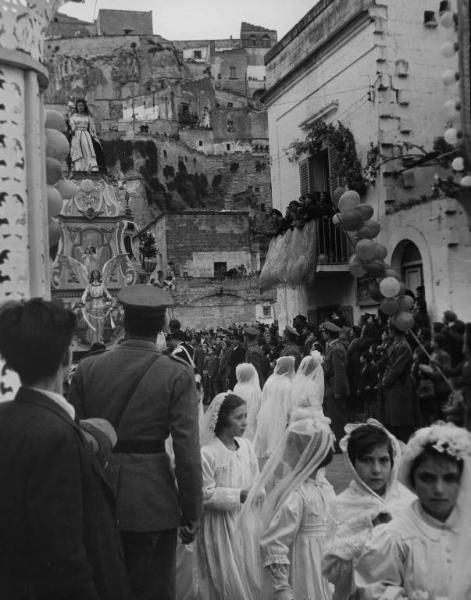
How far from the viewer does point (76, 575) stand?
9.51ft

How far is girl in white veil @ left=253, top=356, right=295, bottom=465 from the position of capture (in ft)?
33.3

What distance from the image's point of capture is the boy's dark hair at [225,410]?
5.80 meters

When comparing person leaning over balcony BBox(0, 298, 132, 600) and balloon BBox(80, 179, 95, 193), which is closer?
person leaning over balcony BBox(0, 298, 132, 600)

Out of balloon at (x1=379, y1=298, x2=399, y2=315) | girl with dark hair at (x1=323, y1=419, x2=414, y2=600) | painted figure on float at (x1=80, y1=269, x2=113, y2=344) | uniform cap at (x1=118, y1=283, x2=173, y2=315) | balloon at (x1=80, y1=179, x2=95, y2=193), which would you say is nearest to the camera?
girl with dark hair at (x1=323, y1=419, x2=414, y2=600)

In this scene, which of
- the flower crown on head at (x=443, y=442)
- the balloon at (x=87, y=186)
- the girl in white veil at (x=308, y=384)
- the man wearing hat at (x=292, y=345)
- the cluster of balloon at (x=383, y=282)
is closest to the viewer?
the flower crown on head at (x=443, y=442)

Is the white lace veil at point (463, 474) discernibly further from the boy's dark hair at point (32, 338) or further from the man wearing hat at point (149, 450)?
the boy's dark hair at point (32, 338)

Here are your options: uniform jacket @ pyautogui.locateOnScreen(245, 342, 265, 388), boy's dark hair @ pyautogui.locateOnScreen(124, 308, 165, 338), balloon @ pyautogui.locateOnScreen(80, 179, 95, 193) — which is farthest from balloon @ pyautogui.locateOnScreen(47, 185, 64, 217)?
balloon @ pyautogui.locateOnScreen(80, 179, 95, 193)

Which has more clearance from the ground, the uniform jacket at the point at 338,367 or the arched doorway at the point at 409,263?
the arched doorway at the point at 409,263

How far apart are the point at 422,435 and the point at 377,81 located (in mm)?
13278

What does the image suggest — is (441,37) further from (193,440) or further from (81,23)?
(81,23)

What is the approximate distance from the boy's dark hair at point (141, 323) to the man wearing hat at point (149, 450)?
0.14 meters

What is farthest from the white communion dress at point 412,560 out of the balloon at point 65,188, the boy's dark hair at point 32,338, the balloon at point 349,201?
the balloon at point 349,201

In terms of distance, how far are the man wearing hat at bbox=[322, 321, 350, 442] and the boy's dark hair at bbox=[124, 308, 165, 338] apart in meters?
8.47

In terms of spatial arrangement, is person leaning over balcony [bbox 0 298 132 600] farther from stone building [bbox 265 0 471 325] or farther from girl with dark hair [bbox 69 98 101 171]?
girl with dark hair [bbox 69 98 101 171]
